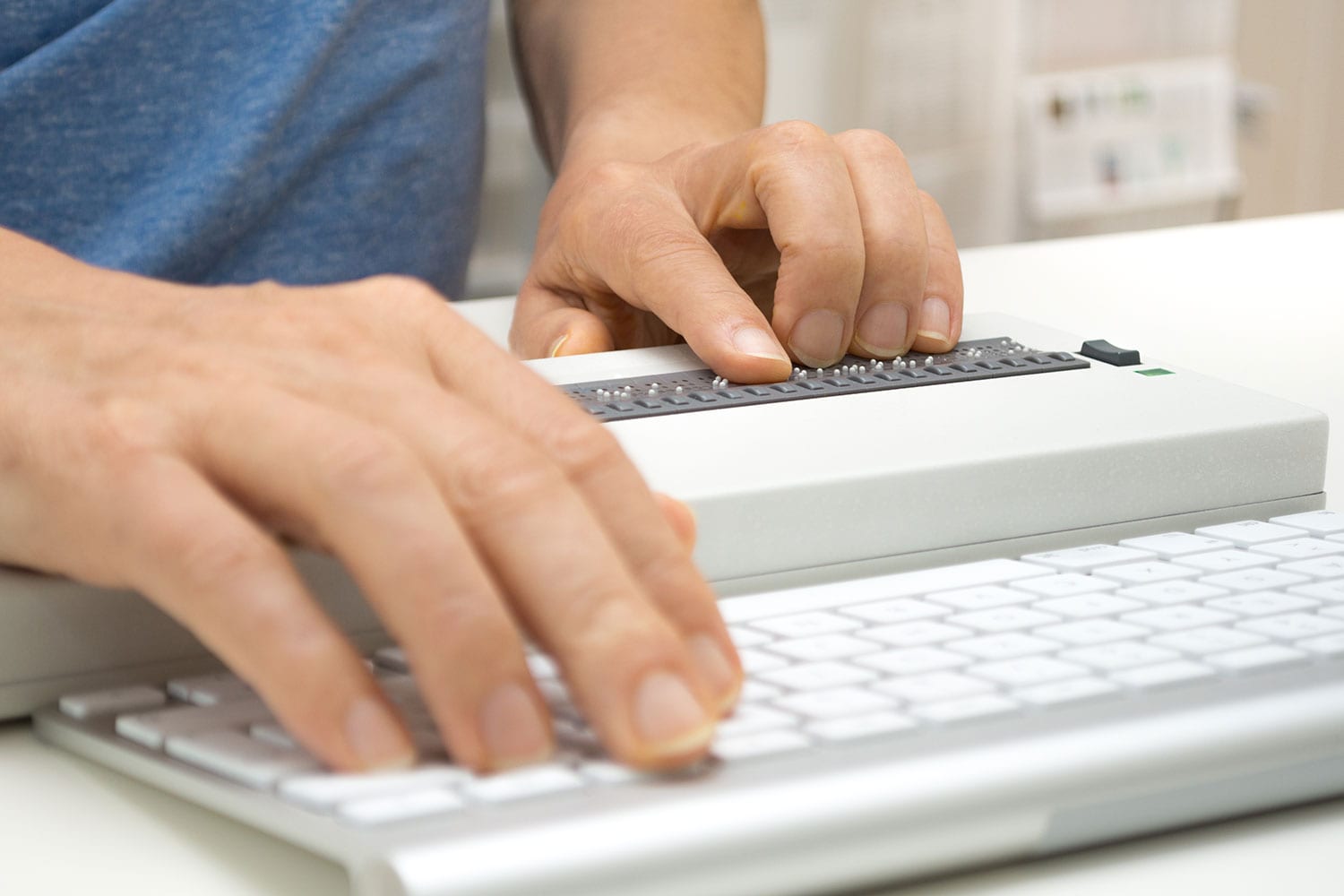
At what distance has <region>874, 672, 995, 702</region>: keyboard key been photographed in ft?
1.13

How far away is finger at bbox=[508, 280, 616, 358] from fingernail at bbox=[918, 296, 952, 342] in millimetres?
173

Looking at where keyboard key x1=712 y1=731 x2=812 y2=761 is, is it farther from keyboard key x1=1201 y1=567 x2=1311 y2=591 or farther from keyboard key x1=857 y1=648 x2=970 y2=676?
keyboard key x1=1201 y1=567 x2=1311 y2=591

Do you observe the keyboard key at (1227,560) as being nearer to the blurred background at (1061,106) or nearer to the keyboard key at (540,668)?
the keyboard key at (540,668)

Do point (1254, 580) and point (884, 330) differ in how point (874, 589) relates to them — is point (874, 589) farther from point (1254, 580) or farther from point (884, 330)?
point (884, 330)

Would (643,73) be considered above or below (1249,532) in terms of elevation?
above

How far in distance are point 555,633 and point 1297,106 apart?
2169 mm

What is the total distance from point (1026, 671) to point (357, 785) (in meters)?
0.16

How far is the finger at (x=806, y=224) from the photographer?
0.62 meters

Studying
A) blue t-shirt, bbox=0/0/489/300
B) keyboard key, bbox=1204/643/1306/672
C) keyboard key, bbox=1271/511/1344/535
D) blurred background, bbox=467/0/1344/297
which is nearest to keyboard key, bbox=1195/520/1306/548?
keyboard key, bbox=1271/511/1344/535

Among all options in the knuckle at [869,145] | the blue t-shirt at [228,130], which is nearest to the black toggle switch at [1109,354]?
the knuckle at [869,145]

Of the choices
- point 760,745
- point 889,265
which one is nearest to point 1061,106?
point 889,265

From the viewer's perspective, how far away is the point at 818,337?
0.62m

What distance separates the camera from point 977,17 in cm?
169

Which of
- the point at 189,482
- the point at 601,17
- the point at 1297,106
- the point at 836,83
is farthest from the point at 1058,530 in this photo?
the point at 1297,106
